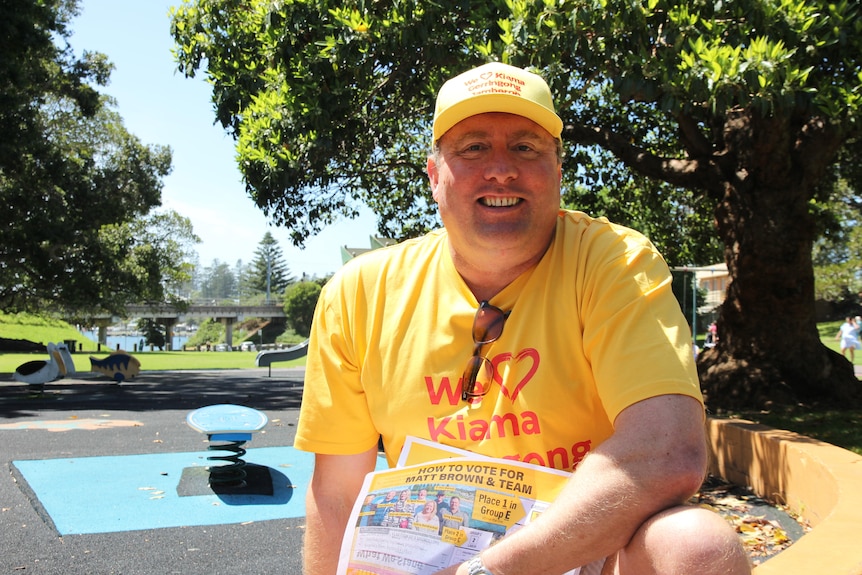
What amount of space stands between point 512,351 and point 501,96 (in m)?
0.63

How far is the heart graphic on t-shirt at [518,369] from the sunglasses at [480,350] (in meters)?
0.02

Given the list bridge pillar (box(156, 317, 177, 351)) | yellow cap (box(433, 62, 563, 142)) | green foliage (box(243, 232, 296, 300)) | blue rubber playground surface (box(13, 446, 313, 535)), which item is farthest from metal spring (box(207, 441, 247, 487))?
green foliage (box(243, 232, 296, 300))

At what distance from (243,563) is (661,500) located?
322 cm

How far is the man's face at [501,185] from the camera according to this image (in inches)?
75.0

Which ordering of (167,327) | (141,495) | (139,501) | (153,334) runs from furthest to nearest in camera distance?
(167,327), (153,334), (141,495), (139,501)

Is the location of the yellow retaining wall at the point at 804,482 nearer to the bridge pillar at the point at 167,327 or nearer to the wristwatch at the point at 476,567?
the wristwatch at the point at 476,567

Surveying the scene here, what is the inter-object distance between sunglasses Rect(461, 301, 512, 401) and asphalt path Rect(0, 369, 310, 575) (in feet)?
8.84

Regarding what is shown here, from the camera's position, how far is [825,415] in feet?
26.0

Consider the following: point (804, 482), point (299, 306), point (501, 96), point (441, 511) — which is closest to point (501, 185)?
point (501, 96)

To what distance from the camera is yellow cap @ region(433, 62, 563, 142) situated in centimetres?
188

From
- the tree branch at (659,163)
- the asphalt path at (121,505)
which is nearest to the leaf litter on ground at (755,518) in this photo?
the asphalt path at (121,505)

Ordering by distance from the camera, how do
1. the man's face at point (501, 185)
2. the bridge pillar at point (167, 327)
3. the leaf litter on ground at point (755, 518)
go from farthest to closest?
the bridge pillar at point (167, 327), the leaf litter on ground at point (755, 518), the man's face at point (501, 185)

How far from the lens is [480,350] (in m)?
1.85

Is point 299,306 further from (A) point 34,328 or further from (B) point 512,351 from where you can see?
(B) point 512,351
